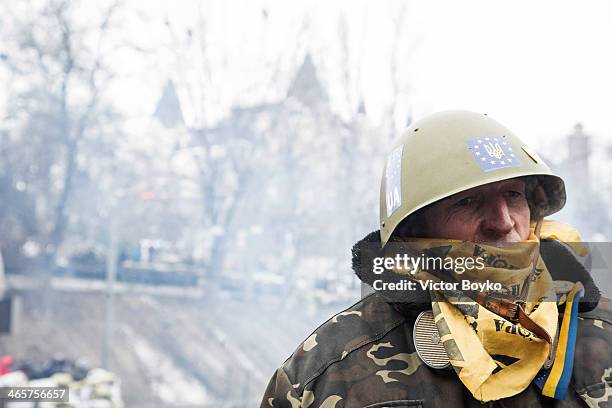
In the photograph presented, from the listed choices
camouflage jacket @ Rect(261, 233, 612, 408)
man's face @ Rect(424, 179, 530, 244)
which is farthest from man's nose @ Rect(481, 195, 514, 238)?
camouflage jacket @ Rect(261, 233, 612, 408)

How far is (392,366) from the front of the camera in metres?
0.89

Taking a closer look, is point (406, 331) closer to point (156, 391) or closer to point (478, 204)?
point (478, 204)

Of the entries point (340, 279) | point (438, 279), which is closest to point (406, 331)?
point (438, 279)

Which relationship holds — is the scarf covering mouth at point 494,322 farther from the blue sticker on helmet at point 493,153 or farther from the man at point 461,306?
the blue sticker on helmet at point 493,153

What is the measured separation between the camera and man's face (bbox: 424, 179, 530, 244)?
967 millimetres

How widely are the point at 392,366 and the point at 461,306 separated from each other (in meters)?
0.15

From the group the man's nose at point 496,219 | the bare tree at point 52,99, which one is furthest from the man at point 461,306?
the bare tree at point 52,99

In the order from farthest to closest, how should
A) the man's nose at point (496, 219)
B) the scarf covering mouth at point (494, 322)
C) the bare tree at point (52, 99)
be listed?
the bare tree at point (52, 99) → the man's nose at point (496, 219) → the scarf covering mouth at point (494, 322)

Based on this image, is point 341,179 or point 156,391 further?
point 341,179

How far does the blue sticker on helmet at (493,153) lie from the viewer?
1011 millimetres

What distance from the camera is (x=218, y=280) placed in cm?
863

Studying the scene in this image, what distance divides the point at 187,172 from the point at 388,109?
3239 millimetres

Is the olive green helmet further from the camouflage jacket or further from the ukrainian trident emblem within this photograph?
the camouflage jacket

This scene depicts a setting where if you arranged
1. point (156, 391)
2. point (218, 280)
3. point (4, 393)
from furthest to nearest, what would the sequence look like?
point (218, 280) → point (156, 391) → point (4, 393)
